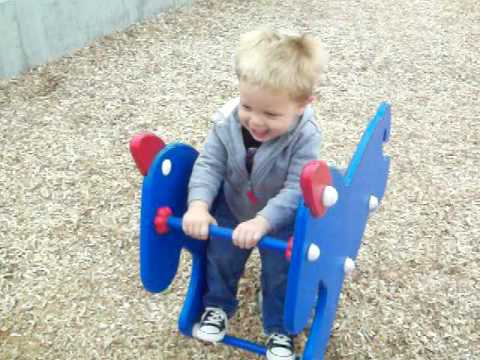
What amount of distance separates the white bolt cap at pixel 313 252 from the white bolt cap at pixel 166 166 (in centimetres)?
45

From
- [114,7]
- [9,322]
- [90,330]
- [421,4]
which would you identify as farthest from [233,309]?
[421,4]

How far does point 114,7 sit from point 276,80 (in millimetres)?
2987

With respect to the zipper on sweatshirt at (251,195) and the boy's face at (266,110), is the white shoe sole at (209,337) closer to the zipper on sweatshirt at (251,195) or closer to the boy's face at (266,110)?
the zipper on sweatshirt at (251,195)

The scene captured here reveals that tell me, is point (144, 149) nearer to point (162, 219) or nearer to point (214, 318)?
point (162, 219)

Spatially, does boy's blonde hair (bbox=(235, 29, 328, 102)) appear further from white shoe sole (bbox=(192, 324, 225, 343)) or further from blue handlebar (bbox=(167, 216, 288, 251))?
white shoe sole (bbox=(192, 324, 225, 343))

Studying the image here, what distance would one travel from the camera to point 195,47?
4.11 m

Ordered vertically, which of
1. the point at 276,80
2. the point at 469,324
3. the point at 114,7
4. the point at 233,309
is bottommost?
the point at 469,324

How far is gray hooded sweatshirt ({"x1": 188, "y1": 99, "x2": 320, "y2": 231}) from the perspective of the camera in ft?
5.42

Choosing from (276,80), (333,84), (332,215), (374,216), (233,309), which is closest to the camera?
(276,80)

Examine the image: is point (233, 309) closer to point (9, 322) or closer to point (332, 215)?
point (332, 215)

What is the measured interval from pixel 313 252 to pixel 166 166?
47cm

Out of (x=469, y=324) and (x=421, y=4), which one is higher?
(x=421, y=4)

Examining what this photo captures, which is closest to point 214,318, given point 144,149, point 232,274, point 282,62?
point 232,274

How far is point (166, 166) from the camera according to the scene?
5.47ft
